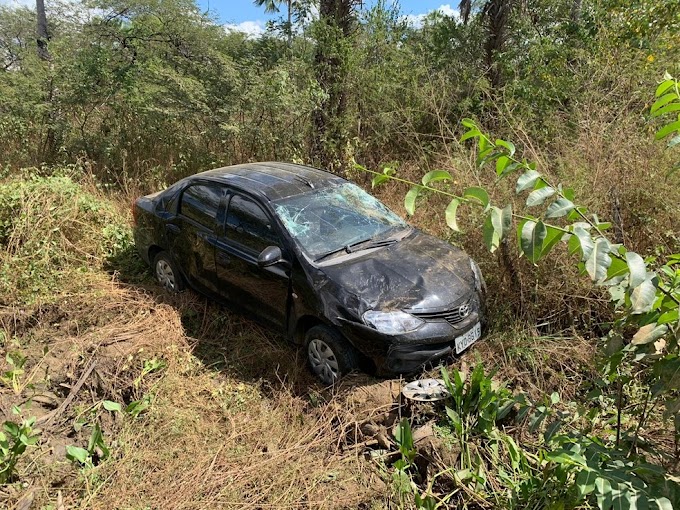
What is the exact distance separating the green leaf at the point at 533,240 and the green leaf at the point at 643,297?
1.12 feet

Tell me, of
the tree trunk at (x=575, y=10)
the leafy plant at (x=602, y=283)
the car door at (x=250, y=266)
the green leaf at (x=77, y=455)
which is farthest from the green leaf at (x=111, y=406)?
the tree trunk at (x=575, y=10)

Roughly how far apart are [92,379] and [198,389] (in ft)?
2.94

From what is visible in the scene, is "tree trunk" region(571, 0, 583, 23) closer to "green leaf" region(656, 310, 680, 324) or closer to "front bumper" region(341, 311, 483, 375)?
"front bumper" region(341, 311, 483, 375)

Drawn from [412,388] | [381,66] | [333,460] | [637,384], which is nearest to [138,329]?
[333,460]

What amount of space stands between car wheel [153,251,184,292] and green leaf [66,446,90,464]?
240cm

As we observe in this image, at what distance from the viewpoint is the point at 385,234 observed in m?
4.44

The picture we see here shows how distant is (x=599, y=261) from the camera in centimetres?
154

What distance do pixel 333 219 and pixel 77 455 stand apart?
8.68ft

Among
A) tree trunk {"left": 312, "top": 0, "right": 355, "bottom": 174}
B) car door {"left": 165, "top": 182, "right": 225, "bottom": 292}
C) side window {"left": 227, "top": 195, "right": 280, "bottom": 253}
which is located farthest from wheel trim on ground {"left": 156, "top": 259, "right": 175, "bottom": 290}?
tree trunk {"left": 312, "top": 0, "right": 355, "bottom": 174}

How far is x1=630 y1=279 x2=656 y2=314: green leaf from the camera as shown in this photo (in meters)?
1.55

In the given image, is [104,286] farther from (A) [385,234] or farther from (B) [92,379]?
(A) [385,234]

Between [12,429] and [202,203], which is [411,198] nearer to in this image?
[12,429]

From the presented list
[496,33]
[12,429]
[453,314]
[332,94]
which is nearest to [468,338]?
[453,314]

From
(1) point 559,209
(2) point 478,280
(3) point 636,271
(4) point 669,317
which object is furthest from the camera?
(2) point 478,280
